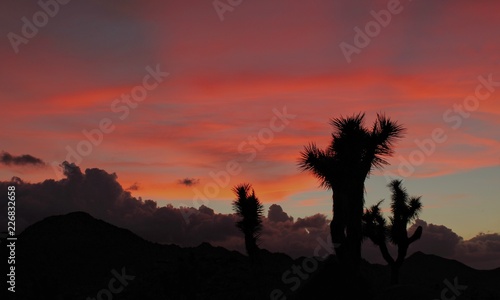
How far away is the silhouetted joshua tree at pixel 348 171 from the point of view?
792 inches

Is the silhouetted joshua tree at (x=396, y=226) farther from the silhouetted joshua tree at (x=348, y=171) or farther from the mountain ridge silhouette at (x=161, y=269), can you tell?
the silhouetted joshua tree at (x=348, y=171)

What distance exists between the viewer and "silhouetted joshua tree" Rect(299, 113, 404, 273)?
20109 millimetres

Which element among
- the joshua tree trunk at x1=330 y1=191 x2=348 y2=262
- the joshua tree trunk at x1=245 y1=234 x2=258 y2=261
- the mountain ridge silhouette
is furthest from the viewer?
the mountain ridge silhouette

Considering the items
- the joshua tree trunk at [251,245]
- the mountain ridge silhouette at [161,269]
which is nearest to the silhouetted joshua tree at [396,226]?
the mountain ridge silhouette at [161,269]

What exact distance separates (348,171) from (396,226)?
11.1 metres

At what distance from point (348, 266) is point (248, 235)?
7.78 metres

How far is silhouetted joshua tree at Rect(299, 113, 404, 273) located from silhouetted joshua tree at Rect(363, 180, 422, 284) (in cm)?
984

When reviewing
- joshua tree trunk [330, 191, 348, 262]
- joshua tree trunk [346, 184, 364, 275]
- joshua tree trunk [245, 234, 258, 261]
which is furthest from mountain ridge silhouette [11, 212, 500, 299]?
joshua tree trunk [245, 234, 258, 261]

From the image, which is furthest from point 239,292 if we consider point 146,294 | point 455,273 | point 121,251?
point 455,273

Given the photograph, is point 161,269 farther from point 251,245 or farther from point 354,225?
point 354,225

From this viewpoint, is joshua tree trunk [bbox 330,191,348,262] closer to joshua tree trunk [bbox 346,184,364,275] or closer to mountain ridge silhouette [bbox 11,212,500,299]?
joshua tree trunk [bbox 346,184,364,275]

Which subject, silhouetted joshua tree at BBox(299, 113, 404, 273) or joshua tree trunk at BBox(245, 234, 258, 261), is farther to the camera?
joshua tree trunk at BBox(245, 234, 258, 261)

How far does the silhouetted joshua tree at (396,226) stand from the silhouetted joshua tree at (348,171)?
9.84 meters

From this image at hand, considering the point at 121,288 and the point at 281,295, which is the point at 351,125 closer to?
the point at 281,295
